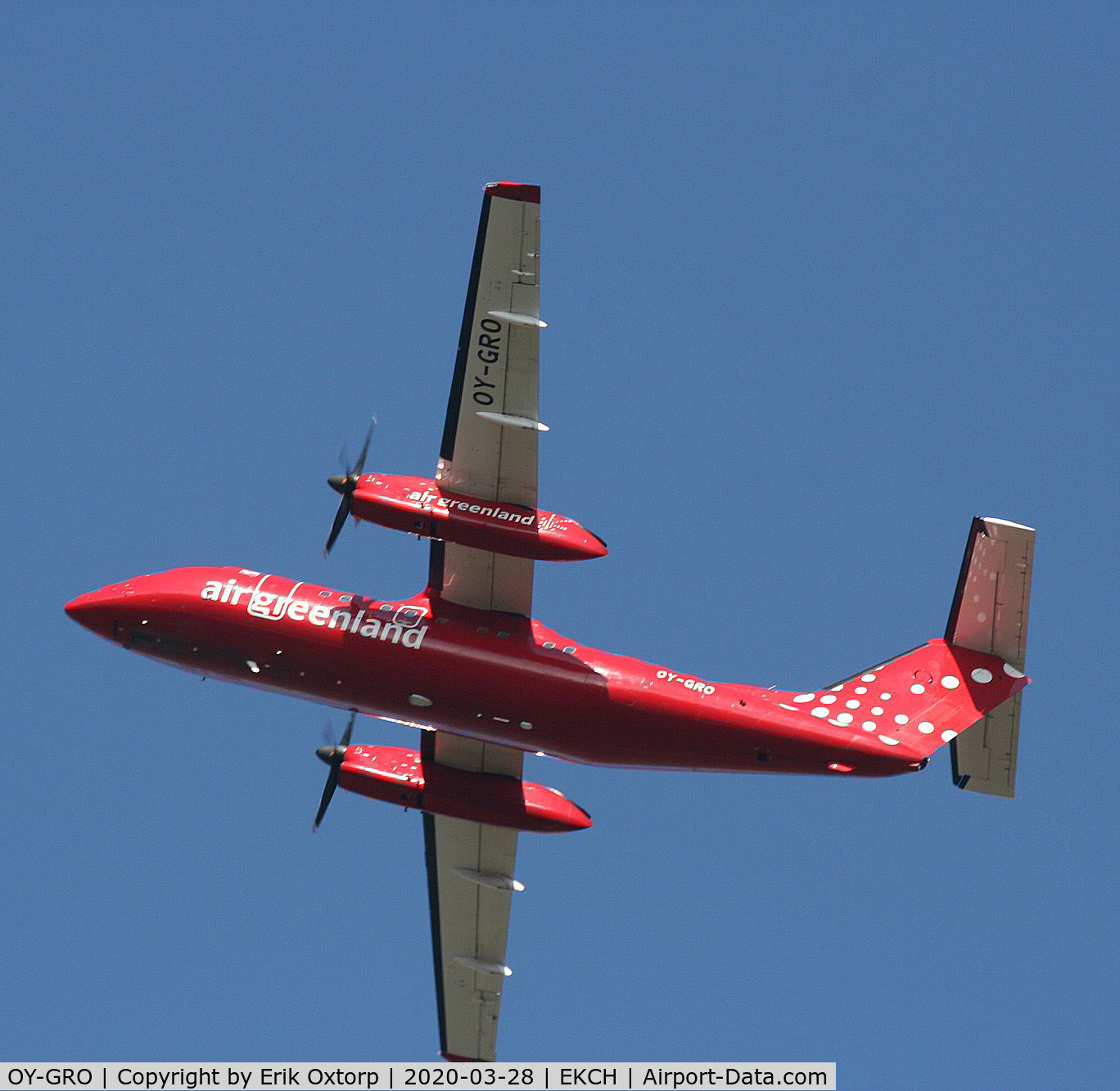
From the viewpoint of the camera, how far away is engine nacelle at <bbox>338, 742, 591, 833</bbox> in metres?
38.5

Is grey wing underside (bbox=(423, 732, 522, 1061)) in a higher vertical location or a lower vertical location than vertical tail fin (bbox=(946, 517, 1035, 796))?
lower

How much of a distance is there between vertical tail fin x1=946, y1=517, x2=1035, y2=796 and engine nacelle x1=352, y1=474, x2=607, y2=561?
7.41 metres

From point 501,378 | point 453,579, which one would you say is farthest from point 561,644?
point 501,378

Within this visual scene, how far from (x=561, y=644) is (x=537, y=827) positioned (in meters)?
4.30

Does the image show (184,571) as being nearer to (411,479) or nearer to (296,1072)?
(411,479)

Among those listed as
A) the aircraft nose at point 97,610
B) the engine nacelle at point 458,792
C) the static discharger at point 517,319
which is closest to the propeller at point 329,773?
the engine nacelle at point 458,792

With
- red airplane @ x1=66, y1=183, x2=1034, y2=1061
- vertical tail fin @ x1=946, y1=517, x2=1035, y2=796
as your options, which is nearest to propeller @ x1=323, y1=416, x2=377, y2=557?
red airplane @ x1=66, y1=183, x2=1034, y2=1061

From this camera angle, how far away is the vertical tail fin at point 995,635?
117 ft

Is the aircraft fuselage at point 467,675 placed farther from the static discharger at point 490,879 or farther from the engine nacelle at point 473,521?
the static discharger at point 490,879

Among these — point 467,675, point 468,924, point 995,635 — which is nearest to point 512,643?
point 467,675

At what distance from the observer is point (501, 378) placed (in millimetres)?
35219
